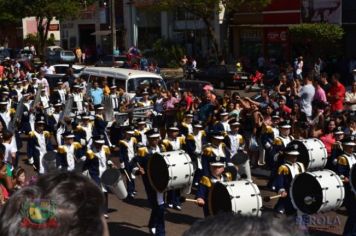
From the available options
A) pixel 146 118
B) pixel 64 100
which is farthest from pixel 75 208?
pixel 64 100

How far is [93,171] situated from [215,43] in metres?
26.4

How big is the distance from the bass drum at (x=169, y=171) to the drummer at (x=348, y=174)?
226cm

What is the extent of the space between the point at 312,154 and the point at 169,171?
2.56 meters

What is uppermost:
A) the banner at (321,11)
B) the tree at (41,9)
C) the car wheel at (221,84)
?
the tree at (41,9)

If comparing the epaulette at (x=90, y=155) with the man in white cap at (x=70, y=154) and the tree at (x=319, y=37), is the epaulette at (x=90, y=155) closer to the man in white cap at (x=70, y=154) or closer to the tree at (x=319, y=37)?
the man in white cap at (x=70, y=154)

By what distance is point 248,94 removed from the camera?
1134 inches

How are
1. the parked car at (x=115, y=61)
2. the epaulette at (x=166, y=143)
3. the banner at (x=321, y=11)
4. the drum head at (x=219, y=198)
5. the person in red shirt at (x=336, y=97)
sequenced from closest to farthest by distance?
the drum head at (x=219, y=198) → the epaulette at (x=166, y=143) → the person in red shirt at (x=336, y=97) → the banner at (x=321, y=11) → the parked car at (x=115, y=61)

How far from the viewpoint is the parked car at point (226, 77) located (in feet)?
101

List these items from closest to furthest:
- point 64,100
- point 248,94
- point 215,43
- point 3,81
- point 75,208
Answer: point 75,208
point 64,100
point 3,81
point 248,94
point 215,43

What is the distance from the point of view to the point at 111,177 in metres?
9.99

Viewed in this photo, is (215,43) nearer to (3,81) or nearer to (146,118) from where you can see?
(3,81)

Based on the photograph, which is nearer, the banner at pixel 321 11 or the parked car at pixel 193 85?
the parked car at pixel 193 85

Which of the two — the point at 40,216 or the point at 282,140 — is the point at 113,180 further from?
the point at 40,216

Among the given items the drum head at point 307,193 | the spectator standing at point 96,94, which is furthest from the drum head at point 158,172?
the spectator standing at point 96,94
